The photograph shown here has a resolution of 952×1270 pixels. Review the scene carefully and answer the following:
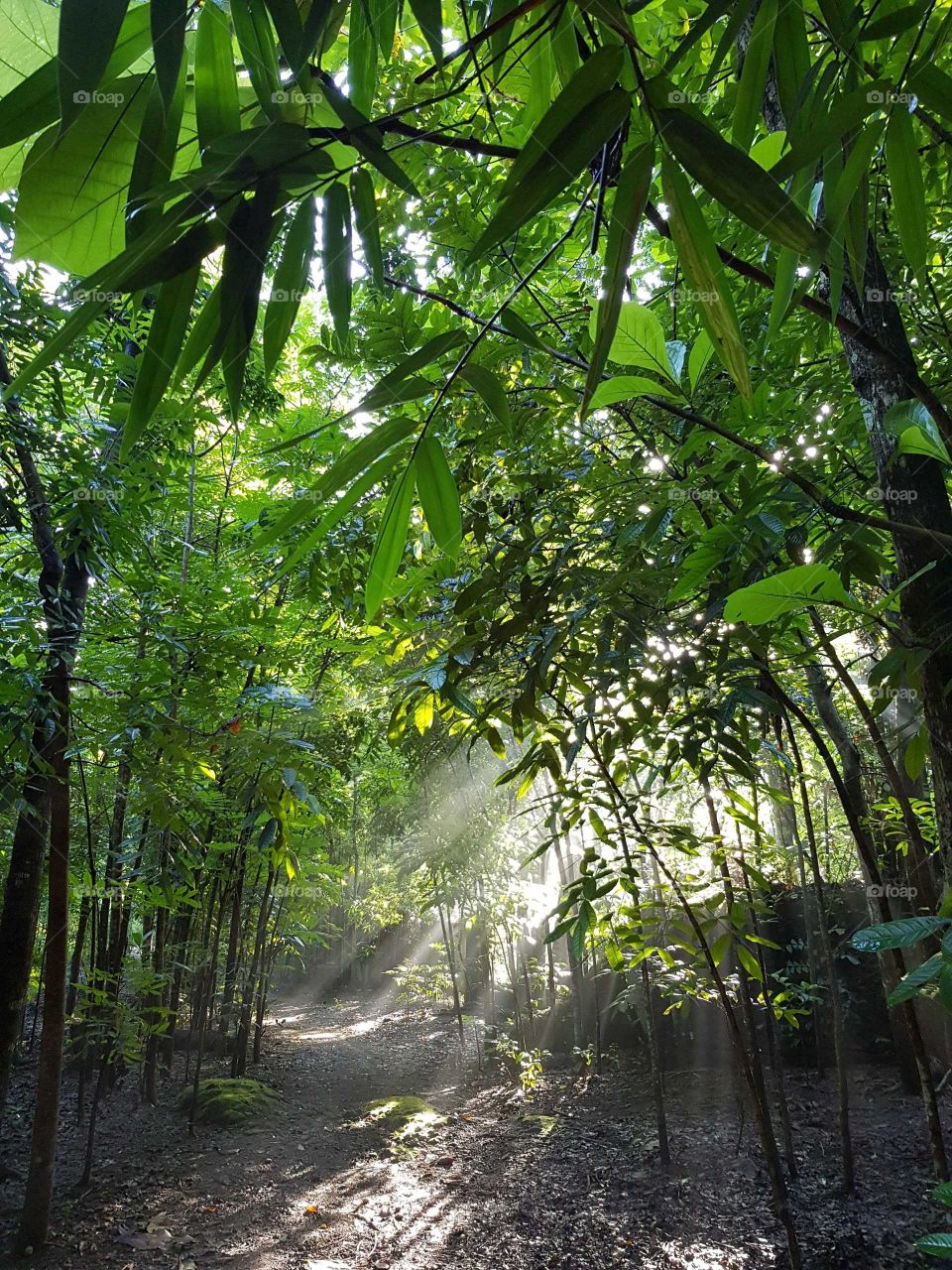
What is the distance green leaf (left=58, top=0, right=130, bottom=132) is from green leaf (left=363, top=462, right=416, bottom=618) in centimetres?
28

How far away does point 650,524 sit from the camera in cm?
93

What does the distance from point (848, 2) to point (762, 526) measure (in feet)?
1.51

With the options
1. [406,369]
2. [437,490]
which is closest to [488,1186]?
[437,490]

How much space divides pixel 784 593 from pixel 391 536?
35 centimetres

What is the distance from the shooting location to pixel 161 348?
44 cm

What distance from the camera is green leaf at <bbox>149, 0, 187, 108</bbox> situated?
1.11ft

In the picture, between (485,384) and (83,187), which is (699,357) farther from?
(83,187)

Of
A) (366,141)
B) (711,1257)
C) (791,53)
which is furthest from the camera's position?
(711,1257)

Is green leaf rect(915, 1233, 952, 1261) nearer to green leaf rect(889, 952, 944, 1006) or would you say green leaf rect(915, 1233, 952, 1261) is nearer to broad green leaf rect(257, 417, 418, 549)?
green leaf rect(889, 952, 944, 1006)

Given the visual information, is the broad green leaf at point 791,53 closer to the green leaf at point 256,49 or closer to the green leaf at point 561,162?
the green leaf at point 561,162

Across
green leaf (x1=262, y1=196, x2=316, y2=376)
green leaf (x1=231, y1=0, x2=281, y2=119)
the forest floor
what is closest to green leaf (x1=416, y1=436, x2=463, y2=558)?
green leaf (x1=262, y1=196, x2=316, y2=376)

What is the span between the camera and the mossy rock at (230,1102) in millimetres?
4613

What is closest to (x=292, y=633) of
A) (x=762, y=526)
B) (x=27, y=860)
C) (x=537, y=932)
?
(x=27, y=860)

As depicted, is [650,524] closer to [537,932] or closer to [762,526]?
[762,526]
